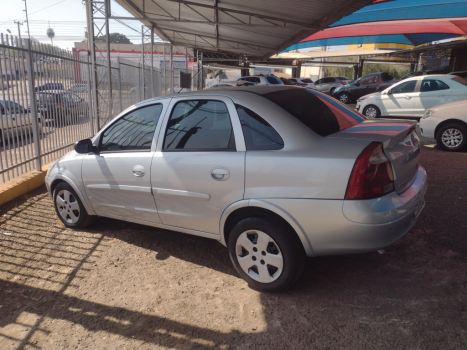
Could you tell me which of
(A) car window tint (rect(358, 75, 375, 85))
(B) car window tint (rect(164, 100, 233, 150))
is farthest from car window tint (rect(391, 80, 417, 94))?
(B) car window tint (rect(164, 100, 233, 150))

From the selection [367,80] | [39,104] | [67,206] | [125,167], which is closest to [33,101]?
[39,104]

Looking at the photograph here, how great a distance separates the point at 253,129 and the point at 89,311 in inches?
80.1

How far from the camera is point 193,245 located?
4.24 meters

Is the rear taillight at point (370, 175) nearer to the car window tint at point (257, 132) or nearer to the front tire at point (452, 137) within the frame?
the car window tint at point (257, 132)

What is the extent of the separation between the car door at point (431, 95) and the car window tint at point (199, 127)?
32.5ft

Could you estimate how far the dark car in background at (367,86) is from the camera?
845 inches

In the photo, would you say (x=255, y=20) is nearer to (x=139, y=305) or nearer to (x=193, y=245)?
(x=193, y=245)

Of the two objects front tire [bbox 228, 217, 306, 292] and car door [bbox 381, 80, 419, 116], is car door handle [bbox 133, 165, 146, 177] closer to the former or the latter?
front tire [bbox 228, 217, 306, 292]

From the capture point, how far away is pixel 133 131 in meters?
4.00

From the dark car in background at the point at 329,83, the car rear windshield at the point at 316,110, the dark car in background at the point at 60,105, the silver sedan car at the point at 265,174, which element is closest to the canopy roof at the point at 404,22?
the dark car in background at the point at 329,83

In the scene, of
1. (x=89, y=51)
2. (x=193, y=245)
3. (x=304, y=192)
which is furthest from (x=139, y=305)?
(x=89, y=51)

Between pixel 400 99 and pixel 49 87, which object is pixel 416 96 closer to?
pixel 400 99

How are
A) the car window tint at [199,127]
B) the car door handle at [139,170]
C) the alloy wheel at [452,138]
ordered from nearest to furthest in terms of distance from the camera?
1. the car window tint at [199,127]
2. the car door handle at [139,170]
3. the alloy wheel at [452,138]

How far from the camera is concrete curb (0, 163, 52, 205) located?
5.61 metres
